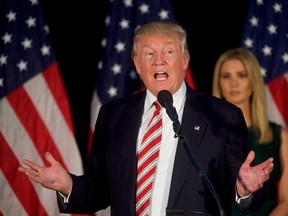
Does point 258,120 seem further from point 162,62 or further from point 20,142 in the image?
point 20,142

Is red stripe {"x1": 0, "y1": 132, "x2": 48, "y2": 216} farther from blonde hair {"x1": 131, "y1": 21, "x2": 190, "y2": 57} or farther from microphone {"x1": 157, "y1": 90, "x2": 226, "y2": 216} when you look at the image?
microphone {"x1": 157, "y1": 90, "x2": 226, "y2": 216}

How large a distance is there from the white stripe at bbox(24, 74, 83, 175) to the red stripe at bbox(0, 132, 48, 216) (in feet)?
0.98

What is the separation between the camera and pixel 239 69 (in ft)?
12.4

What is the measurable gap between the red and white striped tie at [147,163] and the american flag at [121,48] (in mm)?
1756

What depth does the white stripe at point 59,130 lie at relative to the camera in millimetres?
4098

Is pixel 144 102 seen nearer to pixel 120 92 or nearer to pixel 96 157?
pixel 96 157

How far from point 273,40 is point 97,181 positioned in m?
2.21

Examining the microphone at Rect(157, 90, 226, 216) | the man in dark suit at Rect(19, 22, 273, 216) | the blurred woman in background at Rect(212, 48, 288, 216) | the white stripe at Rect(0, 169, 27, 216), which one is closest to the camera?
the microphone at Rect(157, 90, 226, 216)

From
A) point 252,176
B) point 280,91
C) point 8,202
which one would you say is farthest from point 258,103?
point 8,202

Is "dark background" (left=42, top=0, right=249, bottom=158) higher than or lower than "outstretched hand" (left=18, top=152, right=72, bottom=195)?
higher

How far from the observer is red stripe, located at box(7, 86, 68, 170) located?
407 centimetres

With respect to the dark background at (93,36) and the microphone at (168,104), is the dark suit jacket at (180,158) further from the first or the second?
the dark background at (93,36)

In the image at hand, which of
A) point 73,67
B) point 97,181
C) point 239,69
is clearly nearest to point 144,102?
point 97,181

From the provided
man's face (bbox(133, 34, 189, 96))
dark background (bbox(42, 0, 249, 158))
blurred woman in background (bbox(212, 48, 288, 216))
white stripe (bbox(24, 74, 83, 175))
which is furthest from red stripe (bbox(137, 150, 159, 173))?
→ dark background (bbox(42, 0, 249, 158))
